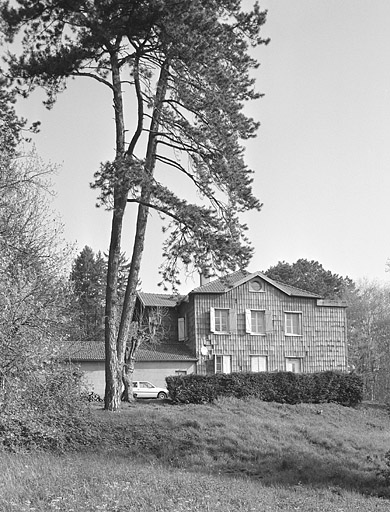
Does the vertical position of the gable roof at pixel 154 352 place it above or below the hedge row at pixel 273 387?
above

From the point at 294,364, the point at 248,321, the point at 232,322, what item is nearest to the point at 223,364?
the point at 232,322

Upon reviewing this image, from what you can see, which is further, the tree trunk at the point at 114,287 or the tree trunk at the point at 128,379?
the tree trunk at the point at 128,379

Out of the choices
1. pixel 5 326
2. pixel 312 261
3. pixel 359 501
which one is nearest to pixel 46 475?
pixel 5 326

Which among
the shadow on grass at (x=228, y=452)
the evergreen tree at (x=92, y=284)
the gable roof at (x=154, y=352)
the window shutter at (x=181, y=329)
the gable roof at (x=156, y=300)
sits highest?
the evergreen tree at (x=92, y=284)

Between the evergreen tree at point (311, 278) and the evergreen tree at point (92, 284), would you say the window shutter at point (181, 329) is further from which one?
the evergreen tree at point (311, 278)

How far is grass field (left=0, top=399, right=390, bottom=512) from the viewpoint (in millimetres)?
11969

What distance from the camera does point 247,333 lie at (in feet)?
138

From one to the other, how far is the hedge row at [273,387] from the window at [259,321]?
34.1 ft

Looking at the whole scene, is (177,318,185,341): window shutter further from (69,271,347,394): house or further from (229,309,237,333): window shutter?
(229,309,237,333): window shutter

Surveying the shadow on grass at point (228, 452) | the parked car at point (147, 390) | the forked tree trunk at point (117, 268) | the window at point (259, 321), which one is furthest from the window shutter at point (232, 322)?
the shadow on grass at point (228, 452)

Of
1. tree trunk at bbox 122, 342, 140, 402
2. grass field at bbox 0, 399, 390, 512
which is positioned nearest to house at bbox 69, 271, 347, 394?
grass field at bbox 0, 399, 390, 512

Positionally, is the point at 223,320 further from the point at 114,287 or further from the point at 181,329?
the point at 114,287

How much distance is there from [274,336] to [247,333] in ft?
5.59

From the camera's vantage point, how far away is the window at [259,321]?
138 ft
